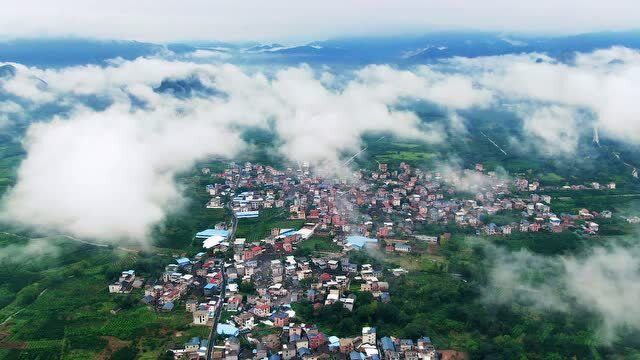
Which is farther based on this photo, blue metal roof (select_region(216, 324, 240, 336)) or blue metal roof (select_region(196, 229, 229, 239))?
blue metal roof (select_region(196, 229, 229, 239))

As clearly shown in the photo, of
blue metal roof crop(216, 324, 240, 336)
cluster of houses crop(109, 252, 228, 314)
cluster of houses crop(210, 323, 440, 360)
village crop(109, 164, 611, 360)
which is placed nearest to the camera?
cluster of houses crop(210, 323, 440, 360)

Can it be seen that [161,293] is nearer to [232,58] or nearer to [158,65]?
[158,65]

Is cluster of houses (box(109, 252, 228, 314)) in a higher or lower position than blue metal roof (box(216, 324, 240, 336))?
lower

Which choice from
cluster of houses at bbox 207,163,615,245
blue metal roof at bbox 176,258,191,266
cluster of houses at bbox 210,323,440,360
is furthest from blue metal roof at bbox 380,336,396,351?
blue metal roof at bbox 176,258,191,266

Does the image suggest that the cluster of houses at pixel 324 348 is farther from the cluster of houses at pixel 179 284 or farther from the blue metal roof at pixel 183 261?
the blue metal roof at pixel 183 261

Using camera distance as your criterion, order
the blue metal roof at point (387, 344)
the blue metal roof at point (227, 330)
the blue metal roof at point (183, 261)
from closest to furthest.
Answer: the blue metal roof at point (387, 344) < the blue metal roof at point (227, 330) < the blue metal roof at point (183, 261)

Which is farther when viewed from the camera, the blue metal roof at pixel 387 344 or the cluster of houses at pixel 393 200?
the cluster of houses at pixel 393 200

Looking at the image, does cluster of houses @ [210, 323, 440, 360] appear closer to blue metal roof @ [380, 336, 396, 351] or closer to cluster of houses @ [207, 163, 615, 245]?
blue metal roof @ [380, 336, 396, 351]

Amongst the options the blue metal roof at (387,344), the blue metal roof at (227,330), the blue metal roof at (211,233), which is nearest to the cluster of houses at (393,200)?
the blue metal roof at (211,233)

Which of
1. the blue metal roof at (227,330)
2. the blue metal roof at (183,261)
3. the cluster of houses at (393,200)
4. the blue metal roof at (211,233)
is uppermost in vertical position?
the blue metal roof at (227,330)

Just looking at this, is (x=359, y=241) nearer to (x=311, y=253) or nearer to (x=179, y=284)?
(x=311, y=253)
